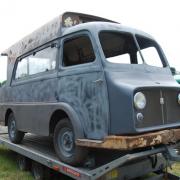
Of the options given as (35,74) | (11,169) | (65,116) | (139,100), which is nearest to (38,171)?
(11,169)

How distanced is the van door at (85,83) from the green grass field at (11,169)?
221cm

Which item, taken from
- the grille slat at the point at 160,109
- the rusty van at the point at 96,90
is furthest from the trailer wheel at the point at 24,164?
the grille slat at the point at 160,109

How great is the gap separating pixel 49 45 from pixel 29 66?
46.2 inches

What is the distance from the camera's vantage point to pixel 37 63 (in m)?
6.75

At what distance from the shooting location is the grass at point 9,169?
6.75 m

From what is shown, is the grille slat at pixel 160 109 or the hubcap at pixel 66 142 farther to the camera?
the hubcap at pixel 66 142

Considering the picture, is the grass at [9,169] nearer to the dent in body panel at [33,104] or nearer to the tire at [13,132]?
the tire at [13,132]

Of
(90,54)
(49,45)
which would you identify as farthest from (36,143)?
(90,54)

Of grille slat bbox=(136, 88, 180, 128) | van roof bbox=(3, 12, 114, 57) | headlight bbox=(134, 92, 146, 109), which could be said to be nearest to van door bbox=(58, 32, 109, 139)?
van roof bbox=(3, 12, 114, 57)

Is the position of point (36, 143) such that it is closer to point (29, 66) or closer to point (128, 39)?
point (29, 66)

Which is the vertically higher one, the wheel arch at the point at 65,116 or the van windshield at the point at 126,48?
the van windshield at the point at 126,48

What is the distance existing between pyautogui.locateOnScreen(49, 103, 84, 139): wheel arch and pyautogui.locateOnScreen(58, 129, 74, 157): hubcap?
0.93ft

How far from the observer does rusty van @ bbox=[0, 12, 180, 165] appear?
4508 millimetres

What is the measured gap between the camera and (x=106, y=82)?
15.3ft
